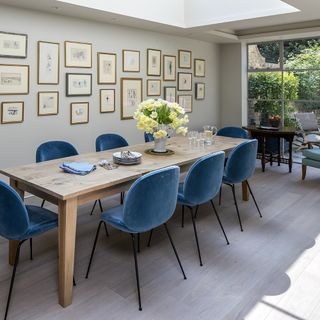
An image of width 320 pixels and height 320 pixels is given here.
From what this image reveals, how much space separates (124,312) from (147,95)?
4130mm

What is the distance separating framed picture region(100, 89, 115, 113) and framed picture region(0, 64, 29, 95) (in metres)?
1.17

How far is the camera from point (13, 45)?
160 inches

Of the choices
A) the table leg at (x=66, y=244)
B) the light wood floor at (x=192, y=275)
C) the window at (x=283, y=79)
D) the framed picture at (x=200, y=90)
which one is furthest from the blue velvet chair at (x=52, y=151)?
the window at (x=283, y=79)

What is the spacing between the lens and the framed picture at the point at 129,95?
5.43 meters

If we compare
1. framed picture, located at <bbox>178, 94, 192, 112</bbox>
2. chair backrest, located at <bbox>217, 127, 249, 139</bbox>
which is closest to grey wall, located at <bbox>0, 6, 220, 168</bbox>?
framed picture, located at <bbox>178, 94, 192, 112</bbox>

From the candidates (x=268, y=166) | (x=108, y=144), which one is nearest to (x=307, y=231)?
(x=108, y=144)

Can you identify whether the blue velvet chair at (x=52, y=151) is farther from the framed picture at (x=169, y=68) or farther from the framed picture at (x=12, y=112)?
the framed picture at (x=169, y=68)

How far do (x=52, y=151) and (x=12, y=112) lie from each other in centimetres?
113

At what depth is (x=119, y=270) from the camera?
272 centimetres

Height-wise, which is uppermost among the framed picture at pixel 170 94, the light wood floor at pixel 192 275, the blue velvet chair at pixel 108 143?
the framed picture at pixel 170 94

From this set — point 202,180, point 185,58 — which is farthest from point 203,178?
point 185,58

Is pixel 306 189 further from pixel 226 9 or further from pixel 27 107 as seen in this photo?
pixel 27 107

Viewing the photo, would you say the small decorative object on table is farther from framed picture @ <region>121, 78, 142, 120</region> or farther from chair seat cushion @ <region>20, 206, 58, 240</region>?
framed picture @ <region>121, 78, 142, 120</region>

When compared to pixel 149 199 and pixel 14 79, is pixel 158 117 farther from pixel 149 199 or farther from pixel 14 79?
pixel 14 79
